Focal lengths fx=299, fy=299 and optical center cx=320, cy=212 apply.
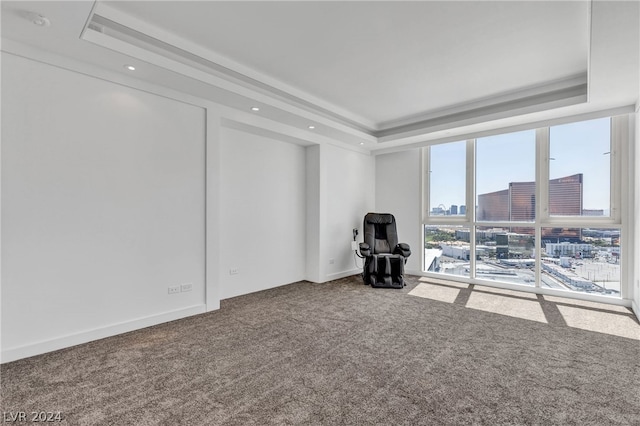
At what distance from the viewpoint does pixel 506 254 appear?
5031 millimetres

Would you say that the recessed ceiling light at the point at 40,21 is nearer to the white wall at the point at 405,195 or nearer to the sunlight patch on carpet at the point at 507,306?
the sunlight patch on carpet at the point at 507,306

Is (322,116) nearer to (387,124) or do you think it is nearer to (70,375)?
(387,124)

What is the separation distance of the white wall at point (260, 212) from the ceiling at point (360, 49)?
72 cm

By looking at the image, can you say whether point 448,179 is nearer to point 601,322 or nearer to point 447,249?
point 447,249

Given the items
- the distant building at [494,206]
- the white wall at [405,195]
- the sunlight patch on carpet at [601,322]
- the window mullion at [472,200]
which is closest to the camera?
the sunlight patch on carpet at [601,322]

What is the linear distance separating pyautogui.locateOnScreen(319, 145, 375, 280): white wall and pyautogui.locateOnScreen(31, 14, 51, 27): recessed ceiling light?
3.73m

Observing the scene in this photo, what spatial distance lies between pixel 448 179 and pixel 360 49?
11.3 feet

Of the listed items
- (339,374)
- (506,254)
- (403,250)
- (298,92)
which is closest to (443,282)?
(403,250)

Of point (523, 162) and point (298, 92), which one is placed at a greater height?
point (298, 92)

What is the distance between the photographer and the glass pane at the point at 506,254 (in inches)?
189

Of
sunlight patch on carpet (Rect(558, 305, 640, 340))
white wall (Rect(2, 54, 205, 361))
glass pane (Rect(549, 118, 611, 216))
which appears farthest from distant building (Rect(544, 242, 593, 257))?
white wall (Rect(2, 54, 205, 361))

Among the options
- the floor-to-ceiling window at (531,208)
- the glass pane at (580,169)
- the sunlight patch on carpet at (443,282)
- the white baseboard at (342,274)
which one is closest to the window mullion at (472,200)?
the floor-to-ceiling window at (531,208)

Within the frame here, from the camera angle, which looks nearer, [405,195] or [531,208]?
[531,208]

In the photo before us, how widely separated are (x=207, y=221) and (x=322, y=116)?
2359 mm
